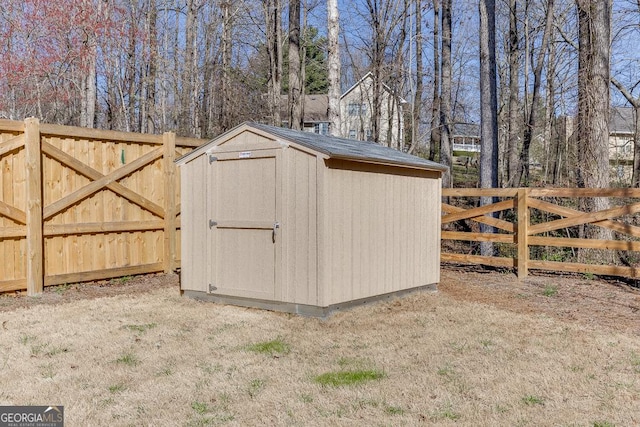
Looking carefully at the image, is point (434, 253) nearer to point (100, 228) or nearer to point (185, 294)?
point (185, 294)

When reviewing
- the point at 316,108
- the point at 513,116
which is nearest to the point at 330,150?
the point at 513,116

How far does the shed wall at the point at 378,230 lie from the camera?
19.7ft

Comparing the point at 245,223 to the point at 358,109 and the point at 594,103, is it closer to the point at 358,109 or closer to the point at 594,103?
the point at 594,103

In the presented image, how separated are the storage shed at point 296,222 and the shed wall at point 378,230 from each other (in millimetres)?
12

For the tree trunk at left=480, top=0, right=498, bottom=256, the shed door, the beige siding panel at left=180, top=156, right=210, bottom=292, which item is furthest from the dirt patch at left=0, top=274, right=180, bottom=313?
the tree trunk at left=480, top=0, right=498, bottom=256

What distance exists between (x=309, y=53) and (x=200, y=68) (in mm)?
10627

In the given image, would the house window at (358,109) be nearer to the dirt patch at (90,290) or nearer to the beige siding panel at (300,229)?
the dirt patch at (90,290)

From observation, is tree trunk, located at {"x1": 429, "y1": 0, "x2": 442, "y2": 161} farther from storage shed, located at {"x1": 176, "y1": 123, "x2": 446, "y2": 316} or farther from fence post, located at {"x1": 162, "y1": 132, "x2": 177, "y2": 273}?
storage shed, located at {"x1": 176, "y1": 123, "x2": 446, "y2": 316}

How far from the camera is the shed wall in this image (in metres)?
5.99

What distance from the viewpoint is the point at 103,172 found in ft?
25.8

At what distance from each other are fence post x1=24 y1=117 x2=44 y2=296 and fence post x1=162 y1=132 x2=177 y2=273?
2.02 meters

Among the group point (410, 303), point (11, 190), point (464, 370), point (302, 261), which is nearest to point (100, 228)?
point (11, 190)

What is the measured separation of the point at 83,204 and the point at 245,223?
263cm

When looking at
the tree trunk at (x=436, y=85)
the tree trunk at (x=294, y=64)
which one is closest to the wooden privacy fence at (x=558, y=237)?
the tree trunk at (x=294, y=64)
